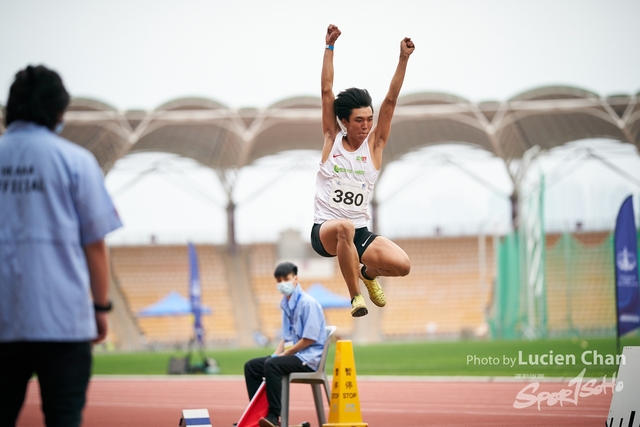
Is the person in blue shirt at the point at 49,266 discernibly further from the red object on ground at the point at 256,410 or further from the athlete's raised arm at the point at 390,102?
the red object on ground at the point at 256,410

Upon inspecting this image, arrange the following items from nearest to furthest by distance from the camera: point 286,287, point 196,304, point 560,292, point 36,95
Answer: point 36,95 → point 286,287 → point 196,304 → point 560,292

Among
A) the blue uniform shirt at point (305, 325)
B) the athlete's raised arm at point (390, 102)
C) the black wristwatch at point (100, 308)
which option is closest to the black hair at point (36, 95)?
the black wristwatch at point (100, 308)

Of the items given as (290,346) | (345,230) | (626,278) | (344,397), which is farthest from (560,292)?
(345,230)

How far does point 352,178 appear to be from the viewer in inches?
247

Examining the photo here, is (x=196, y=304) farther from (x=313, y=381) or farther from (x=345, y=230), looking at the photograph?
(x=345, y=230)

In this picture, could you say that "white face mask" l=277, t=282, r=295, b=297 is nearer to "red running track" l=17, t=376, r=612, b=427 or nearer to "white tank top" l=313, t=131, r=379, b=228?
"white tank top" l=313, t=131, r=379, b=228

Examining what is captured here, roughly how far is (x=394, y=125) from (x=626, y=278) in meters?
27.2

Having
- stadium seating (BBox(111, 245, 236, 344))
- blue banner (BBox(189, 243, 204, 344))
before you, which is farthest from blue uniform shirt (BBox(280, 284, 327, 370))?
stadium seating (BBox(111, 245, 236, 344))

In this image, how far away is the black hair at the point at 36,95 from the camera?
3.25 m

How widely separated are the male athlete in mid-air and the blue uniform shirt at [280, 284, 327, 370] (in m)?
0.67

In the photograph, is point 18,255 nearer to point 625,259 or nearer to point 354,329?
point 625,259

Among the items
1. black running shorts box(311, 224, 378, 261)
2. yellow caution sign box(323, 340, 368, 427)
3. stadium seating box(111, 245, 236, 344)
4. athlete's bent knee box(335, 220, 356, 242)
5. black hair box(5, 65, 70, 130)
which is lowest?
stadium seating box(111, 245, 236, 344)

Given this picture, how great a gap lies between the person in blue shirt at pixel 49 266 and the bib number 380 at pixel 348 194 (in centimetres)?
319

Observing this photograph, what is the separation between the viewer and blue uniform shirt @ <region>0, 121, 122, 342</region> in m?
3.06
